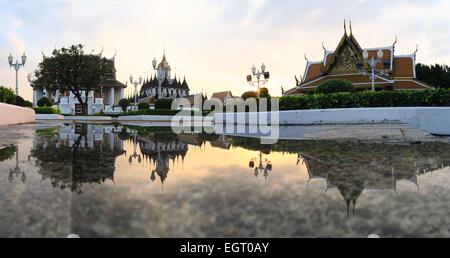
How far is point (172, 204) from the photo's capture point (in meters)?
2.92

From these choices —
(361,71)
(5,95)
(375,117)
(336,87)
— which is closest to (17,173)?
(375,117)

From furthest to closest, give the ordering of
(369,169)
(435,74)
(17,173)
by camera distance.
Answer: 1. (435,74)
2. (369,169)
3. (17,173)

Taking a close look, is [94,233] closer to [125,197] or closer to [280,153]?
[125,197]

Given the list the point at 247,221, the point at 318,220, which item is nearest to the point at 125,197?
the point at 247,221

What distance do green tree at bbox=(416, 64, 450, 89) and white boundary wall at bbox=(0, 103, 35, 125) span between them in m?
49.0

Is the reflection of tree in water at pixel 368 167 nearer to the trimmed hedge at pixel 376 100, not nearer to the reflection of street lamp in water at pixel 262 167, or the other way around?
the reflection of street lamp in water at pixel 262 167

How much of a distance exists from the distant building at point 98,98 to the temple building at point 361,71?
43.6m

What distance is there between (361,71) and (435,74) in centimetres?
2808

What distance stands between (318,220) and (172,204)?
1.17m

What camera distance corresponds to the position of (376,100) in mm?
15070

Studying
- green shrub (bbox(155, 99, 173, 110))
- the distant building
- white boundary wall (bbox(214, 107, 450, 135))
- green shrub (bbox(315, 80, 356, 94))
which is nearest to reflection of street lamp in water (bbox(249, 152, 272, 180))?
white boundary wall (bbox(214, 107, 450, 135))

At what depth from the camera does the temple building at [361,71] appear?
30469 millimetres

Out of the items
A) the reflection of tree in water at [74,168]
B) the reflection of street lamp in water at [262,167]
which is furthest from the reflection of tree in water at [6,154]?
the reflection of street lamp in water at [262,167]

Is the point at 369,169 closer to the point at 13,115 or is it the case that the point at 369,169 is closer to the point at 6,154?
the point at 6,154
